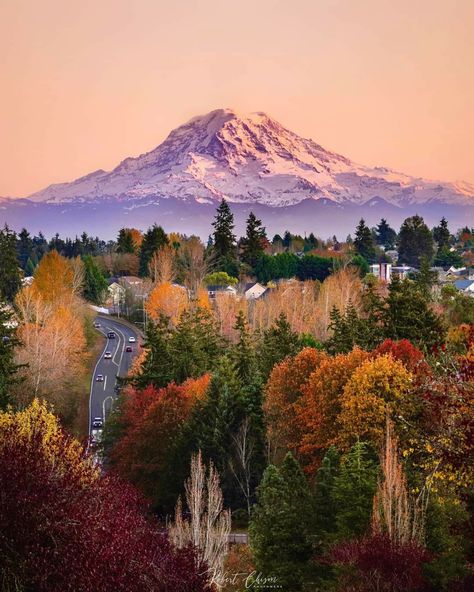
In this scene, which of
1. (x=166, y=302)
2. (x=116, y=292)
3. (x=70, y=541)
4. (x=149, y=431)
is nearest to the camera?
(x=70, y=541)

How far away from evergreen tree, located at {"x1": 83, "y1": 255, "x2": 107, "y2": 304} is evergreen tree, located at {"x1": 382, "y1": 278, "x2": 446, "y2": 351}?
48.8 m

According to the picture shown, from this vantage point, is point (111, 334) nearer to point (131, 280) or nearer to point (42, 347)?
point (131, 280)

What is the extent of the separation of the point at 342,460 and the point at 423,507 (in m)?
5.08

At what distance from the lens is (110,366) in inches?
2195

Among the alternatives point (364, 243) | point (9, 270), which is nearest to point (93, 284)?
point (9, 270)

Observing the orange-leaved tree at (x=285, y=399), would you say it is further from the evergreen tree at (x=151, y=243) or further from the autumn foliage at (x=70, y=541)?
the evergreen tree at (x=151, y=243)

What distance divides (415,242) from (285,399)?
79.9 metres

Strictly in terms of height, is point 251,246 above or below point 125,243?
below

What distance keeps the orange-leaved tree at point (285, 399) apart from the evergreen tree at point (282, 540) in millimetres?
6838

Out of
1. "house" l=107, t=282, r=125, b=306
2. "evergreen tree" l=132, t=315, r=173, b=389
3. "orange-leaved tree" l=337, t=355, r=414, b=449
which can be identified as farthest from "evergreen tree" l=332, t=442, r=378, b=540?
"house" l=107, t=282, r=125, b=306

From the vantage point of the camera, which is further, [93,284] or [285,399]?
[93,284]

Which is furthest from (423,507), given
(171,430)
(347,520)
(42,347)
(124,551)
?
(42,347)

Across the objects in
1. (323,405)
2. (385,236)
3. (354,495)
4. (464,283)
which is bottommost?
(354,495)

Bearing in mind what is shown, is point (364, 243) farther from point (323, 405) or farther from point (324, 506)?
point (324, 506)
